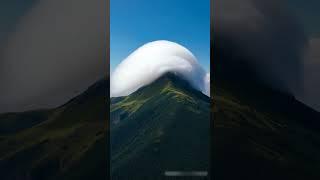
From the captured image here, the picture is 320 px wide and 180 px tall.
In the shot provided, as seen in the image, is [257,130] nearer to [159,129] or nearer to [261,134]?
[261,134]

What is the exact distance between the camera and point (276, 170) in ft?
12.2

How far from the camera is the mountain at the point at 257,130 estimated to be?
3705mm

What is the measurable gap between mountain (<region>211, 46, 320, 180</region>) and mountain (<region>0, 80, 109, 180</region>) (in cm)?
119

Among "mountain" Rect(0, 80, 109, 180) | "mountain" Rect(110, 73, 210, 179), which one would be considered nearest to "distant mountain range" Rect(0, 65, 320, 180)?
"mountain" Rect(0, 80, 109, 180)

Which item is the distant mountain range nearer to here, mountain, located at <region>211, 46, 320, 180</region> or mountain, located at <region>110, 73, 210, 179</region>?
mountain, located at <region>211, 46, 320, 180</region>

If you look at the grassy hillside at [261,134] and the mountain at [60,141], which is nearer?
the grassy hillside at [261,134]

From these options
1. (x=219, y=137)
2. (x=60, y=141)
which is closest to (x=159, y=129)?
(x=60, y=141)

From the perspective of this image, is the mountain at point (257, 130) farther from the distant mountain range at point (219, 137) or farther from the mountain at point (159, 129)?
the mountain at point (159, 129)

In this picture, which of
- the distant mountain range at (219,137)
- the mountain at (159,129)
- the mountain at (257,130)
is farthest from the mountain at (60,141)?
the mountain at (159,129)

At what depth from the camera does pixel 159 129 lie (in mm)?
6844

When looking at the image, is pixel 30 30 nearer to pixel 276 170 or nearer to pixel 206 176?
pixel 206 176

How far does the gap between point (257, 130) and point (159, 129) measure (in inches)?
128

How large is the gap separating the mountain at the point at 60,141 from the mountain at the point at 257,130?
1.19m

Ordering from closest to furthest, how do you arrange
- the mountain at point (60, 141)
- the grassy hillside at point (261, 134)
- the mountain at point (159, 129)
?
the grassy hillside at point (261, 134) < the mountain at point (60, 141) < the mountain at point (159, 129)
